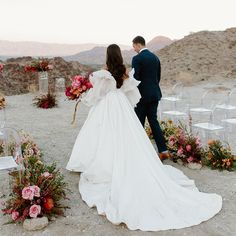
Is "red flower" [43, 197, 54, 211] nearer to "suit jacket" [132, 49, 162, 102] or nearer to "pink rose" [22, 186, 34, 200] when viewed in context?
"pink rose" [22, 186, 34, 200]

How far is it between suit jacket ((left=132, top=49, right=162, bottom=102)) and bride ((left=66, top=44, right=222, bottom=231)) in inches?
37.1

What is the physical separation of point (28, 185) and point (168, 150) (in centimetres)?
327

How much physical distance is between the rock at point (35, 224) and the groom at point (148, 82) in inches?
122

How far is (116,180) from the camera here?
5320mm

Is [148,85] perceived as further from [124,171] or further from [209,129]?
[124,171]

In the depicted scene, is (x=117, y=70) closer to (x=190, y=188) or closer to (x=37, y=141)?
(x=190, y=188)

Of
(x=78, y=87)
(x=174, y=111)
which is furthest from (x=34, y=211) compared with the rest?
(x=174, y=111)

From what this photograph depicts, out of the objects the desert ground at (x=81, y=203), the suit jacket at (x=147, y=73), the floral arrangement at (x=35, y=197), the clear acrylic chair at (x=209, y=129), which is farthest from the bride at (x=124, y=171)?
the clear acrylic chair at (x=209, y=129)

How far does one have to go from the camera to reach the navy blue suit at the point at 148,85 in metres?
7.04

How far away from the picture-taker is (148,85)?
282 inches

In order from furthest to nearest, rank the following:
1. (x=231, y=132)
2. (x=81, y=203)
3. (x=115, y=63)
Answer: (x=231, y=132) → (x=115, y=63) → (x=81, y=203)

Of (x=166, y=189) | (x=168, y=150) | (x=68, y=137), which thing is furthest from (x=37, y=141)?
(x=166, y=189)

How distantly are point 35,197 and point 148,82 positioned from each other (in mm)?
3101

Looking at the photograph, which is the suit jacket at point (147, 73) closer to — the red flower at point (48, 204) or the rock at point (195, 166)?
the rock at point (195, 166)
